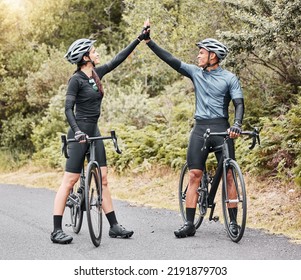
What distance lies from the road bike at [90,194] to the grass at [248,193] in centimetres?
239

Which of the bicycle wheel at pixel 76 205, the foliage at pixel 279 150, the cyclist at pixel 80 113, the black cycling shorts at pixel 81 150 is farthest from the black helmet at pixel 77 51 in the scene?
the foliage at pixel 279 150

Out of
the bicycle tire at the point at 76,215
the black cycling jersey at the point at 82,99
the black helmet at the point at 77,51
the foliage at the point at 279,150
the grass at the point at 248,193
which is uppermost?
the black helmet at the point at 77,51

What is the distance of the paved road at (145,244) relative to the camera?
7.34m

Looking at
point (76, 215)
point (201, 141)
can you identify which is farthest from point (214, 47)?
point (76, 215)

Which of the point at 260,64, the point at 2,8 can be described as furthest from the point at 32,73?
the point at 260,64

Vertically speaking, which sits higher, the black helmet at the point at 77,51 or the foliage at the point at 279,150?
the black helmet at the point at 77,51

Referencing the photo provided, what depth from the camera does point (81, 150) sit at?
26.7 ft

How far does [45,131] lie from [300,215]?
14945 mm

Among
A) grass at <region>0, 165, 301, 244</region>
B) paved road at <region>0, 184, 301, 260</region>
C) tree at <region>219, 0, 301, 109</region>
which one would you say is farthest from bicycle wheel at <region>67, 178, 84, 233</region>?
tree at <region>219, 0, 301, 109</region>

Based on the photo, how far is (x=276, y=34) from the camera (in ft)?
→ 36.9

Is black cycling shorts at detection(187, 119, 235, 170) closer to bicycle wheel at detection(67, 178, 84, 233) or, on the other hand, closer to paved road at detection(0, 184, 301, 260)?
paved road at detection(0, 184, 301, 260)

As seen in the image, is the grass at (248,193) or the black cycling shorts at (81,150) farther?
the grass at (248,193)

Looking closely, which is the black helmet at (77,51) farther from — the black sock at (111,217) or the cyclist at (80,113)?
the black sock at (111,217)
